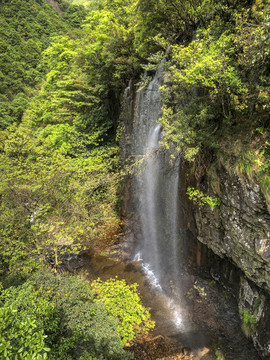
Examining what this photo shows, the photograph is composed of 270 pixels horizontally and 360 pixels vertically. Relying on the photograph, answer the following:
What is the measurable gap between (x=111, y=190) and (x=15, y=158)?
6617 mm

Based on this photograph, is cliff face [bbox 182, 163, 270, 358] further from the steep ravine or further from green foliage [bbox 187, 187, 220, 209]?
green foliage [bbox 187, 187, 220, 209]

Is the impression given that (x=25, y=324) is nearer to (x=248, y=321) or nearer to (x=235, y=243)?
(x=235, y=243)

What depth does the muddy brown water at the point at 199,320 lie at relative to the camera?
7.48 metres

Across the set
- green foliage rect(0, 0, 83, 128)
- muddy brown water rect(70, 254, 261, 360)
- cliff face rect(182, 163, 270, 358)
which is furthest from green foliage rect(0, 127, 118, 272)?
green foliage rect(0, 0, 83, 128)

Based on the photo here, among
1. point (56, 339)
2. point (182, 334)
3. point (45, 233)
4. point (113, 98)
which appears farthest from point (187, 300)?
point (113, 98)

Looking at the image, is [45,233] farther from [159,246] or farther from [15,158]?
[159,246]

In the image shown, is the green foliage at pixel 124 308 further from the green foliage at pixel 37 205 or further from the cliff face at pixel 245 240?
the cliff face at pixel 245 240

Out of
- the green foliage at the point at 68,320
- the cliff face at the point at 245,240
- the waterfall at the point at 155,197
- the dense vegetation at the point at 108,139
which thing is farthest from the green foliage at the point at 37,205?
the cliff face at the point at 245,240

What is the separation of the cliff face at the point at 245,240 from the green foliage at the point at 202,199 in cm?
20

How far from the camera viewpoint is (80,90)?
14656mm

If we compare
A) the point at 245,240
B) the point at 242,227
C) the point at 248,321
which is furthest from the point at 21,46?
the point at 248,321

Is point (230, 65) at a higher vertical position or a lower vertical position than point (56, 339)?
higher

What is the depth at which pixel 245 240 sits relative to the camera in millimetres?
6500

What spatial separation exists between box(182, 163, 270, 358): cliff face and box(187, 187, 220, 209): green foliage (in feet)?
0.65
